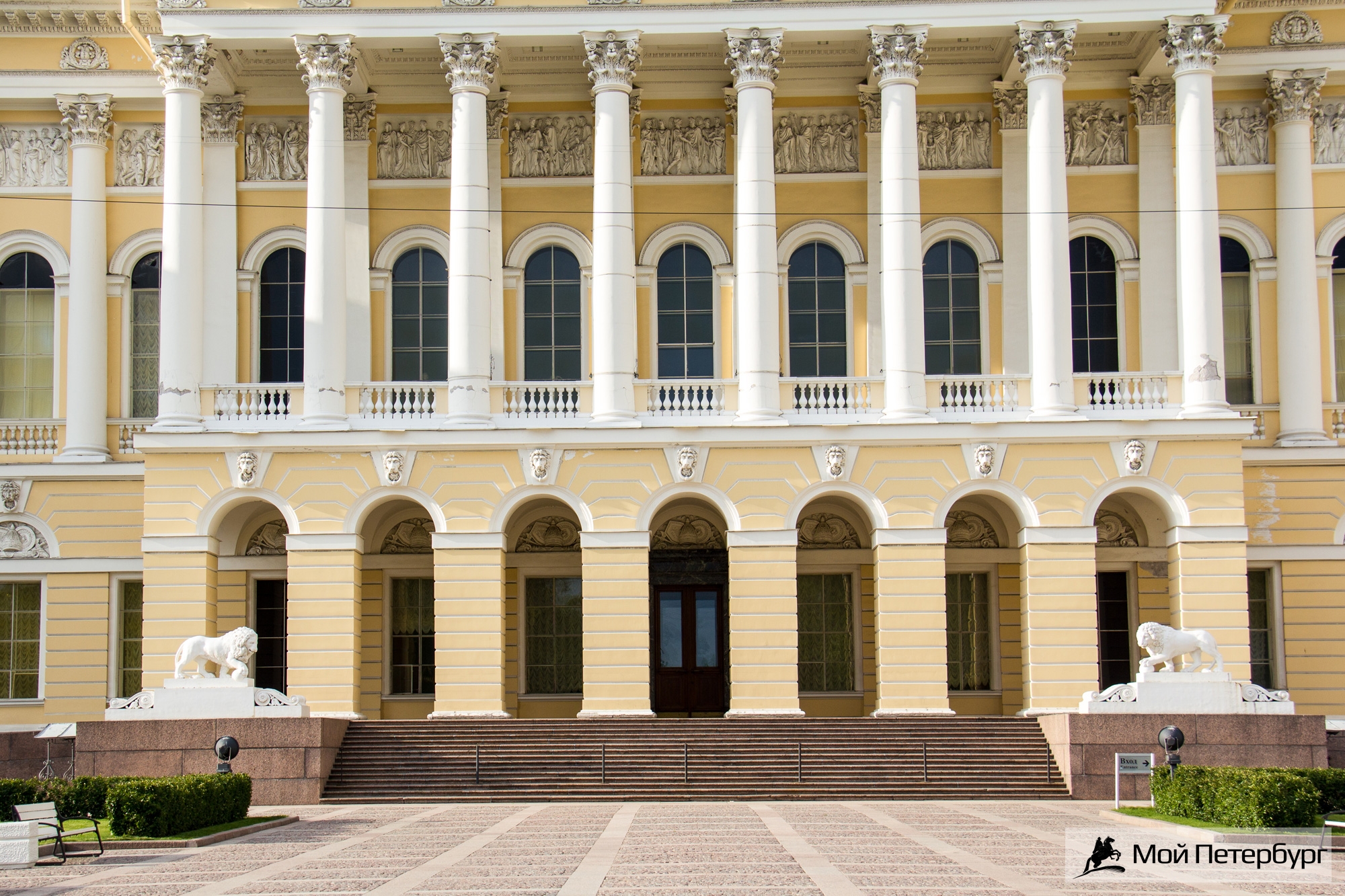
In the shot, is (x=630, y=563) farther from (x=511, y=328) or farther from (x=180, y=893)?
(x=180, y=893)

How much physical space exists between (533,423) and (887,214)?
28.2 ft

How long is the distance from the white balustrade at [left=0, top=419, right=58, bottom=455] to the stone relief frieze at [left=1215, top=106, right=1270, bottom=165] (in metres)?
27.3

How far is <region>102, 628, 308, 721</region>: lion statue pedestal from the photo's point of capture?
31750 mm

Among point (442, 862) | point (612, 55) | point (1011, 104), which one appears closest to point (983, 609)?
point (1011, 104)

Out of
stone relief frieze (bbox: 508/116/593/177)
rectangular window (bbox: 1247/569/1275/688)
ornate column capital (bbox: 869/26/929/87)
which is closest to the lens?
ornate column capital (bbox: 869/26/929/87)

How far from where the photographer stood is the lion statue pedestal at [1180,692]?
31.5 m

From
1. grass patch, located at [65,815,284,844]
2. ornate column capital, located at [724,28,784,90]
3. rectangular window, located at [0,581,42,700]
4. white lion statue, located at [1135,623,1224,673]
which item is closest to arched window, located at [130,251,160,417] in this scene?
rectangular window, located at [0,581,42,700]

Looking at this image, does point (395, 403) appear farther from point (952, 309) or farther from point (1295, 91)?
point (1295, 91)

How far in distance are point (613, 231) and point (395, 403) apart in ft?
19.3

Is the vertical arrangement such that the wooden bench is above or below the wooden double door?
below

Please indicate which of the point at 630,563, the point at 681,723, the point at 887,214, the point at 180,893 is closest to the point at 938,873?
the point at 180,893

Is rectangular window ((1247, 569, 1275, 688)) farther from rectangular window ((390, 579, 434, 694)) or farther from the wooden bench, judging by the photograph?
the wooden bench

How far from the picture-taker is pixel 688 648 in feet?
128

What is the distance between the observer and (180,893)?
1806cm
